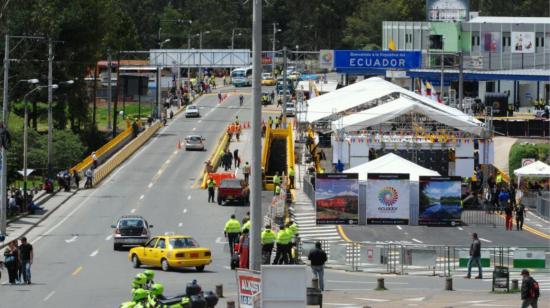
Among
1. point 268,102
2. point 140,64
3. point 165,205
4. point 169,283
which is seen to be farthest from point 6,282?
point 140,64

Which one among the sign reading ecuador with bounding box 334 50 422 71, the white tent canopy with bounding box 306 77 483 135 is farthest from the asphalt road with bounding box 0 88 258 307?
the sign reading ecuador with bounding box 334 50 422 71

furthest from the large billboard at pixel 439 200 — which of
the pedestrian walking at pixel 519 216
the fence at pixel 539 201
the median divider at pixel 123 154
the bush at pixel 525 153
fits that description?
the median divider at pixel 123 154

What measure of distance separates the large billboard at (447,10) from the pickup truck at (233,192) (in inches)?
3125

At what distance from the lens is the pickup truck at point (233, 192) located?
6819cm

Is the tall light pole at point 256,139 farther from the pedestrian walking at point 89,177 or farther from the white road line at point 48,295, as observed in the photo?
the pedestrian walking at point 89,177

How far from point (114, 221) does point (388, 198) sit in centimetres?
1259

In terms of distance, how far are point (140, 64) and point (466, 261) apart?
122 m

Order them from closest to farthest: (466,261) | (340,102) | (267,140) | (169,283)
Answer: (169,283), (466,261), (340,102), (267,140)

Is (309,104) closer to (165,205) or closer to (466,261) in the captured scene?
(165,205)

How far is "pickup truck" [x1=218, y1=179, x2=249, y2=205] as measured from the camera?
2685 inches

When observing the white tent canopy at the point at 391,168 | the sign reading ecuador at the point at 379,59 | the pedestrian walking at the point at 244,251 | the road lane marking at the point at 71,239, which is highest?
the sign reading ecuador at the point at 379,59

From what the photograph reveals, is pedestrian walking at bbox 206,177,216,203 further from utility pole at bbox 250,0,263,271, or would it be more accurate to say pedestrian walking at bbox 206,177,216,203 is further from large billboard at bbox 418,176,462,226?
utility pole at bbox 250,0,263,271

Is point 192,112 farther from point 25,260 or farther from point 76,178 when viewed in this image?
point 25,260

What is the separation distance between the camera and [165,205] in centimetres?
6944
